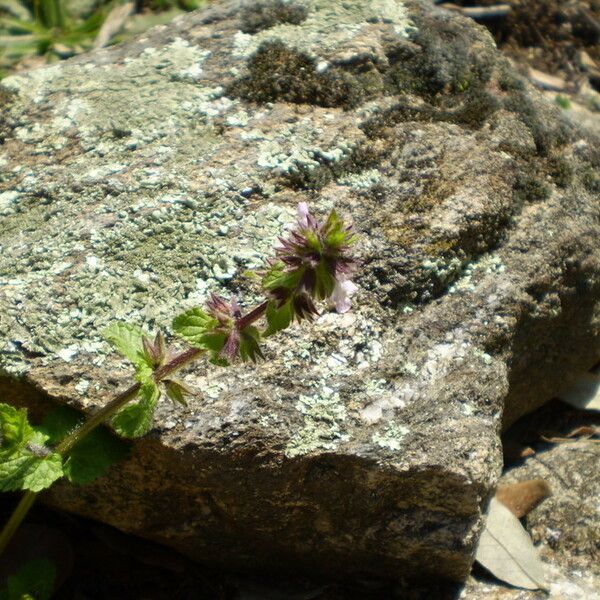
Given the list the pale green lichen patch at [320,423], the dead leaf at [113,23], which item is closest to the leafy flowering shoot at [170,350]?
the pale green lichen patch at [320,423]

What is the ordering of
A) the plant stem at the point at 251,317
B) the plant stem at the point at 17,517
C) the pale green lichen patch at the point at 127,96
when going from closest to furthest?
the plant stem at the point at 251,317 → the plant stem at the point at 17,517 → the pale green lichen patch at the point at 127,96

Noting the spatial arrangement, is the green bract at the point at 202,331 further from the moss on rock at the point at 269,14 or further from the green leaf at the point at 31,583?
the moss on rock at the point at 269,14

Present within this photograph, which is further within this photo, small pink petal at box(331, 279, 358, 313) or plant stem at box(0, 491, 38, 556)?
plant stem at box(0, 491, 38, 556)

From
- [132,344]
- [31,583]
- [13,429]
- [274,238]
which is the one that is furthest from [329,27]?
[31,583]

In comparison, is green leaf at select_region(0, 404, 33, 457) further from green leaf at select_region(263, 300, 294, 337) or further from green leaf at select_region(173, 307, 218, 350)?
green leaf at select_region(263, 300, 294, 337)

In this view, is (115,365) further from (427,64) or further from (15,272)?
(427,64)

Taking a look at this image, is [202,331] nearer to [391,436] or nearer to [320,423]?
[320,423]

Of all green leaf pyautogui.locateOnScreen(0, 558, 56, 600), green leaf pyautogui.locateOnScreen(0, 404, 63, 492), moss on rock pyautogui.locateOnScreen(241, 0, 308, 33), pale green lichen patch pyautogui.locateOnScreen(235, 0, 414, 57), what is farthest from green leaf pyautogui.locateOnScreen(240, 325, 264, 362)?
moss on rock pyautogui.locateOnScreen(241, 0, 308, 33)

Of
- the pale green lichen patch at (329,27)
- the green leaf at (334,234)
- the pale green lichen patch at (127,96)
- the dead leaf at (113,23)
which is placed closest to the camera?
the green leaf at (334,234)
